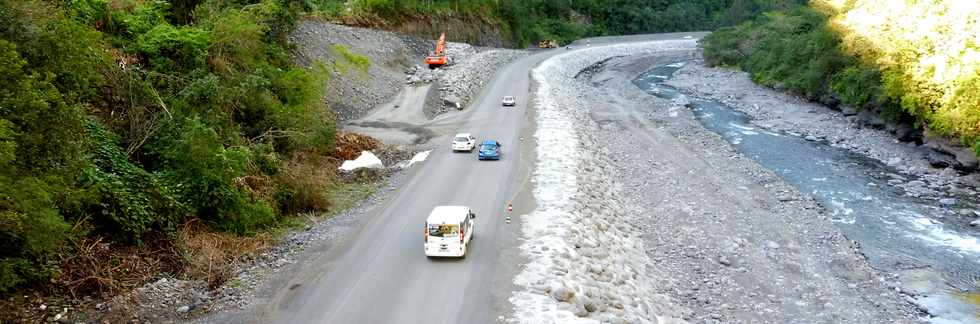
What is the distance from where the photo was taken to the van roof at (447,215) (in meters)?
20.9

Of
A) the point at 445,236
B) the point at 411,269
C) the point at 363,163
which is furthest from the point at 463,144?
the point at 411,269

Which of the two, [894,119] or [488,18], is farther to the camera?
[488,18]

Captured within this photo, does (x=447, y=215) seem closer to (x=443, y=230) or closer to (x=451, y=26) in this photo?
(x=443, y=230)

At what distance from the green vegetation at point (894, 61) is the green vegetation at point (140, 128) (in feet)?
122

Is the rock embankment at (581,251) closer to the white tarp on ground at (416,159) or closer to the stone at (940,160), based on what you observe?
the white tarp on ground at (416,159)

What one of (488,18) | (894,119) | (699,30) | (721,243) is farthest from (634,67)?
(721,243)

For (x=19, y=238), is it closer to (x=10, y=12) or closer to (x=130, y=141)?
(x=10, y=12)

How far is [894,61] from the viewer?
46844mm

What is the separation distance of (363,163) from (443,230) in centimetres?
1346

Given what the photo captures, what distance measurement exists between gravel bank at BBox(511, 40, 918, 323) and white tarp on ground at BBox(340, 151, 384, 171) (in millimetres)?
8439

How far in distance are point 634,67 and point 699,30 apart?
6358cm

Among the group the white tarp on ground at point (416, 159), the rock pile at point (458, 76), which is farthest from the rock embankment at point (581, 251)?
the rock pile at point (458, 76)

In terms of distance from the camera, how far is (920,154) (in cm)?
4362

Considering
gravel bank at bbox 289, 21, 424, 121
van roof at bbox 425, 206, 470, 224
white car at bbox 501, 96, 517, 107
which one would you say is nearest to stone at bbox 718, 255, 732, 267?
van roof at bbox 425, 206, 470, 224
